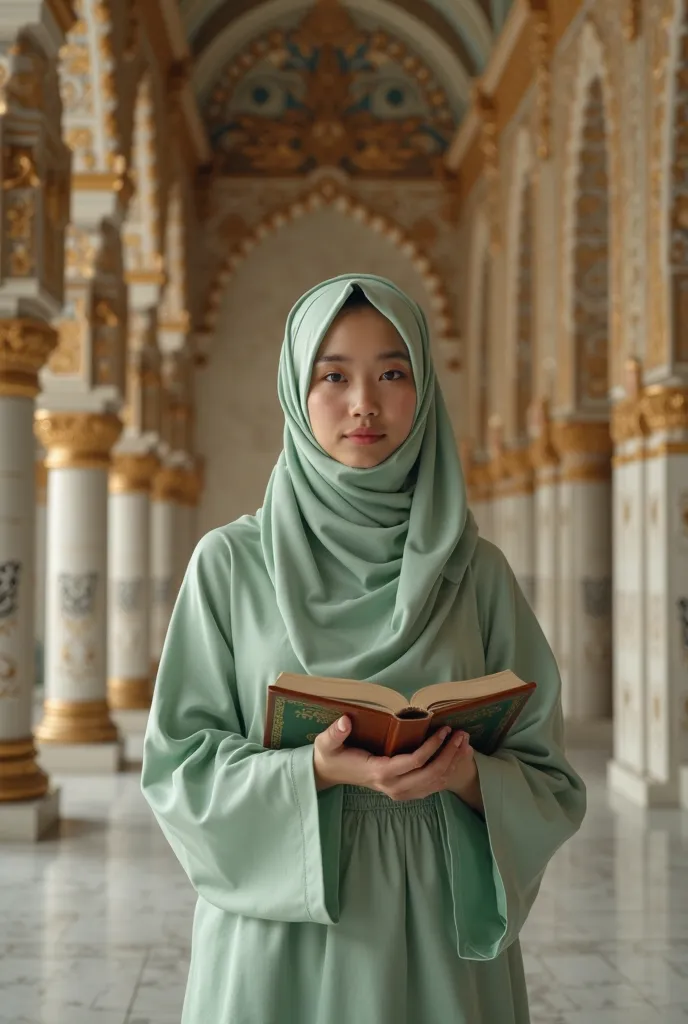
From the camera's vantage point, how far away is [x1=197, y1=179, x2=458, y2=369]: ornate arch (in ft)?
48.8

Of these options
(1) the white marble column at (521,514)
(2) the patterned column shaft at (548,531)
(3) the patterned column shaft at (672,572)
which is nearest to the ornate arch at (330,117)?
(1) the white marble column at (521,514)

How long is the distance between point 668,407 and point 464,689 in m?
5.48

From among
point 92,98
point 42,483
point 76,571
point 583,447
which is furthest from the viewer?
point 42,483

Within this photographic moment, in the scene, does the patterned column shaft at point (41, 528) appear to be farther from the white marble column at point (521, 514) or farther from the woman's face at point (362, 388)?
the woman's face at point (362, 388)

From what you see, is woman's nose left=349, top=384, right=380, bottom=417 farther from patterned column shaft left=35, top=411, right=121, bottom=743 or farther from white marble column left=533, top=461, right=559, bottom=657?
white marble column left=533, top=461, right=559, bottom=657

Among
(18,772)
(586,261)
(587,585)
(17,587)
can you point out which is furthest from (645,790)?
(586,261)

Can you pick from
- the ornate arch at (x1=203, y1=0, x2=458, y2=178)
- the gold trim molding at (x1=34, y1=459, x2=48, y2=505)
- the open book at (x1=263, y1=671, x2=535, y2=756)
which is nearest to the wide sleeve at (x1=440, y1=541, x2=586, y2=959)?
the open book at (x1=263, y1=671, x2=535, y2=756)

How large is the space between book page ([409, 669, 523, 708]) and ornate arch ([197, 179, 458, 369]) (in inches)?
536

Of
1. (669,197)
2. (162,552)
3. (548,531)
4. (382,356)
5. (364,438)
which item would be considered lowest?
(162,552)

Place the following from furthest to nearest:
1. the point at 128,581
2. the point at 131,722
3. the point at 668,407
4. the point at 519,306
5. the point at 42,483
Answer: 1. the point at 42,483
2. the point at 519,306
3. the point at 128,581
4. the point at 131,722
5. the point at 668,407

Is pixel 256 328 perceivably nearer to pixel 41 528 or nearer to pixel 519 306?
pixel 41 528

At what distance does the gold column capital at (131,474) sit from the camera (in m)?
10.5

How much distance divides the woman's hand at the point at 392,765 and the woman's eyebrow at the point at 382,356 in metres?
0.49

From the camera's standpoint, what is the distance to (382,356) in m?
1.63
